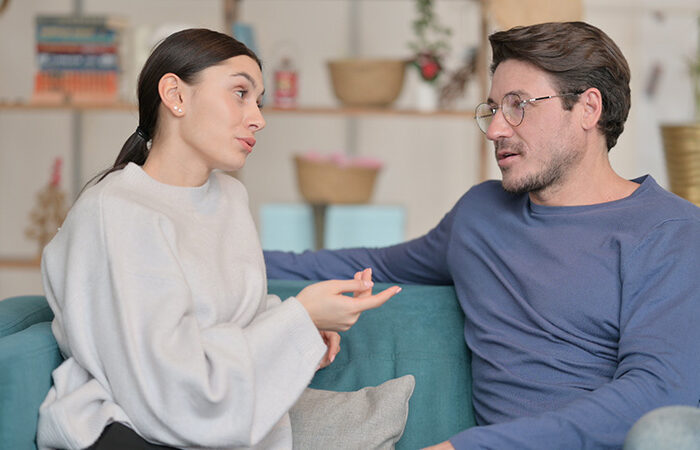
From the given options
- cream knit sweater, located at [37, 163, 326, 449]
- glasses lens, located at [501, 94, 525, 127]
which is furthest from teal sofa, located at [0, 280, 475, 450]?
glasses lens, located at [501, 94, 525, 127]

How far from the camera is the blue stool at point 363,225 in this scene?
4.34m

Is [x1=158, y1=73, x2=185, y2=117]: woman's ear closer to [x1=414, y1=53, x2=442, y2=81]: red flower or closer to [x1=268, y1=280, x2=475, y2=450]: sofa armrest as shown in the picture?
[x1=268, y1=280, x2=475, y2=450]: sofa armrest

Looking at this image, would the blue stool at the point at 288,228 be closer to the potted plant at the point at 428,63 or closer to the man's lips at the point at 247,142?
the potted plant at the point at 428,63

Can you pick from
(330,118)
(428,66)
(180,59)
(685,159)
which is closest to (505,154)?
(180,59)

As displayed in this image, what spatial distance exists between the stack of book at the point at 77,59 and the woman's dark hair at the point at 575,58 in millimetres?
2282

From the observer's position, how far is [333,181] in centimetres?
385

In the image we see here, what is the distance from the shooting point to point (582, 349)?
1671 millimetres

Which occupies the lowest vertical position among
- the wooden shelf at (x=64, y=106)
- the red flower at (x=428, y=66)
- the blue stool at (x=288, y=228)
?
the blue stool at (x=288, y=228)

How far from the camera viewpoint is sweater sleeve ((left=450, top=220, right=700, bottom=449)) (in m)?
1.47

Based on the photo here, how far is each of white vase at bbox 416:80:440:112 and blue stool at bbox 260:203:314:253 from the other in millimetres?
810

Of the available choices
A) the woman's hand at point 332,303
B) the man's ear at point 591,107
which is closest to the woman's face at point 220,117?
the woman's hand at point 332,303

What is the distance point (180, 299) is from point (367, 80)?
94.6 inches

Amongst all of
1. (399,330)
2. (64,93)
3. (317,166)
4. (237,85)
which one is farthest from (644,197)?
(64,93)

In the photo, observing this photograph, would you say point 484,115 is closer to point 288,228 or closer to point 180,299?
point 180,299
